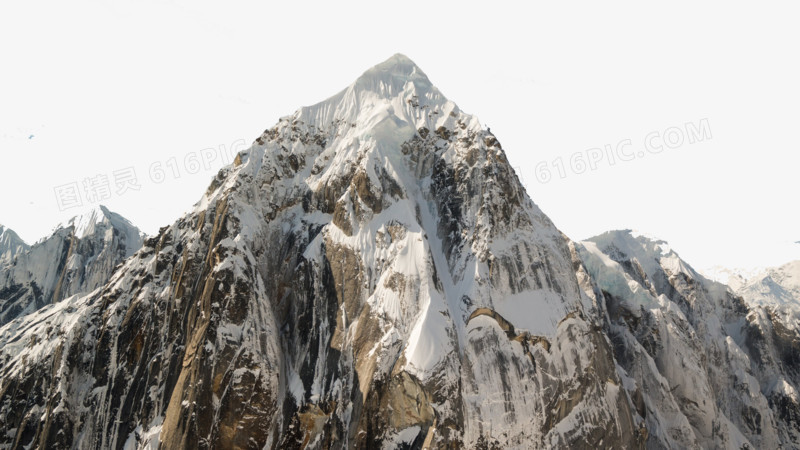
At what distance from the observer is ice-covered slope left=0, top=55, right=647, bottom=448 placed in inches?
1422

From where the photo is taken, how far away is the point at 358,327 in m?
39.6

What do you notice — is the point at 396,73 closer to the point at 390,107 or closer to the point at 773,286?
the point at 390,107

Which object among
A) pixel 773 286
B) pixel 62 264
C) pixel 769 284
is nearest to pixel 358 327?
pixel 62 264

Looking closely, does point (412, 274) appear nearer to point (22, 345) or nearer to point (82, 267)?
point (22, 345)

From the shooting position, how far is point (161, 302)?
1841 inches

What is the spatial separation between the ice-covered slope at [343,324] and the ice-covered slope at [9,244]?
3964 cm

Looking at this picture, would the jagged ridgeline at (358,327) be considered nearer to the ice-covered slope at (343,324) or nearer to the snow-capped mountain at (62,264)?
the ice-covered slope at (343,324)

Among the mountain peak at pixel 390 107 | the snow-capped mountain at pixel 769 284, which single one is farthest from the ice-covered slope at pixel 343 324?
the snow-capped mountain at pixel 769 284

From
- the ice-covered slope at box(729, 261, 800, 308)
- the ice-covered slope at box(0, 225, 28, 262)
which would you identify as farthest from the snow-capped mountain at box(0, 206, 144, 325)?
the ice-covered slope at box(729, 261, 800, 308)

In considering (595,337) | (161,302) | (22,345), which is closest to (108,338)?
(161,302)

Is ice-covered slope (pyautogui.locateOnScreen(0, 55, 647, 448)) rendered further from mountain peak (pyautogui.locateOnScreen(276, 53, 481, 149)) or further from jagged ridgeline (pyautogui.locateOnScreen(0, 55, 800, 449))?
mountain peak (pyautogui.locateOnScreen(276, 53, 481, 149))

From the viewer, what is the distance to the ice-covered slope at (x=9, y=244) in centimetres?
8551

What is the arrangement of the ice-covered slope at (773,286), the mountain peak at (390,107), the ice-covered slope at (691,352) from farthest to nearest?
the ice-covered slope at (773,286)
the ice-covered slope at (691,352)
the mountain peak at (390,107)

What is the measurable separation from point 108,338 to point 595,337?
44129 mm
